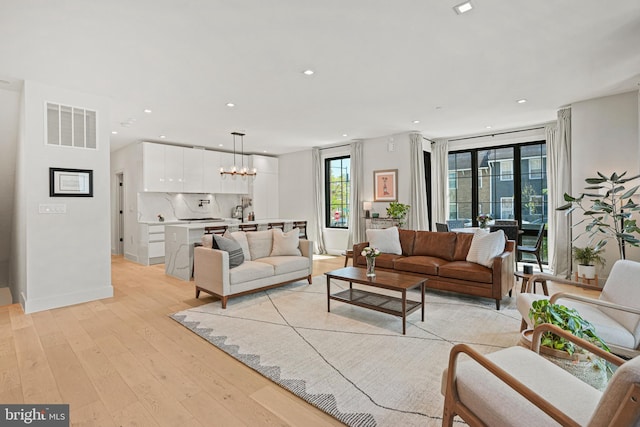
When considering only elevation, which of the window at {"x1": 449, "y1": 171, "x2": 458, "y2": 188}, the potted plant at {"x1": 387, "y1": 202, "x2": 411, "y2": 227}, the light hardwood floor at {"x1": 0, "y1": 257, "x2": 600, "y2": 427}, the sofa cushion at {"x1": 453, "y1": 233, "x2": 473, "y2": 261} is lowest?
the light hardwood floor at {"x1": 0, "y1": 257, "x2": 600, "y2": 427}

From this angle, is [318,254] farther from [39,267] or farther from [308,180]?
[39,267]

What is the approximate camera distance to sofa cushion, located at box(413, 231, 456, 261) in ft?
15.7

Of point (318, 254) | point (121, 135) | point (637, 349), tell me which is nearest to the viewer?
point (637, 349)

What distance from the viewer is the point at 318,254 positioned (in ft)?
27.5

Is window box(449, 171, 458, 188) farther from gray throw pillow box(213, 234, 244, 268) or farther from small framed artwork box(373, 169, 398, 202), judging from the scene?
gray throw pillow box(213, 234, 244, 268)

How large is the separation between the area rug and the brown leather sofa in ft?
0.70

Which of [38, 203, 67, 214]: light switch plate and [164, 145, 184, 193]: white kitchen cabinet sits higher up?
[164, 145, 184, 193]: white kitchen cabinet

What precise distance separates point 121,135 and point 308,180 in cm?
446

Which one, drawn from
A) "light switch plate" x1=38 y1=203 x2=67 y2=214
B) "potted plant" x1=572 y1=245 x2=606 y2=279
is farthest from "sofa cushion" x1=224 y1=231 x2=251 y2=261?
"potted plant" x1=572 y1=245 x2=606 y2=279

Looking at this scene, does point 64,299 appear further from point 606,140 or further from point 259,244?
point 606,140

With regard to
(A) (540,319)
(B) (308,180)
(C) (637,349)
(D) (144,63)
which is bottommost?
(C) (637,349)

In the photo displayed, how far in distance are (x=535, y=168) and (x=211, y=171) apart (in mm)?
7302

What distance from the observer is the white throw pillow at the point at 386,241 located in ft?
16.9

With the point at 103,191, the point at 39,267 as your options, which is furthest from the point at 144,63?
the point at 39,267
